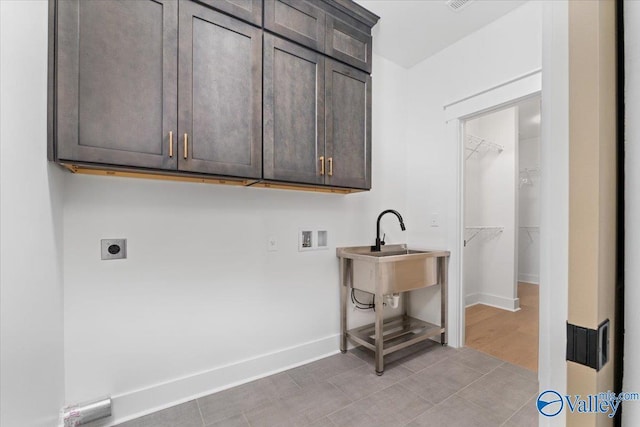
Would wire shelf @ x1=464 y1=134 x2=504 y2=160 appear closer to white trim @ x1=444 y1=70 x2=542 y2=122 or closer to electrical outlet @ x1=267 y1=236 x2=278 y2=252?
white trim @ x1=444 y1=70 x2=542 y2=122

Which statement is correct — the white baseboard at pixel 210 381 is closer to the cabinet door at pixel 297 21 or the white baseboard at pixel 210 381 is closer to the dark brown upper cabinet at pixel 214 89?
the dark brown upper cabinet at pixel 214 89

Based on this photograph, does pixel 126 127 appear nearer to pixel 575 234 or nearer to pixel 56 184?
pixel 56 184

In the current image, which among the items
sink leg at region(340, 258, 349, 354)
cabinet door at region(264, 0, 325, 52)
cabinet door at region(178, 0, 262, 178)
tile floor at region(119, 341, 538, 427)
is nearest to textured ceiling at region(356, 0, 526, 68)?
cabinet door at region(264, 0, 325, 52)

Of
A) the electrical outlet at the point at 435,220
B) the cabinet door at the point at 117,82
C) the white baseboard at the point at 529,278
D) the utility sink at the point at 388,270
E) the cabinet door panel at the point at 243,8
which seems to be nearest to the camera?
the cabinet door at the point at 117,82

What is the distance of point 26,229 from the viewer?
1.08m

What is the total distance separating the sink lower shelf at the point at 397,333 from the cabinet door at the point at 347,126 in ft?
4.02

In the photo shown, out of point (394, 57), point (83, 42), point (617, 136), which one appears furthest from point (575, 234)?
point (394, 57)

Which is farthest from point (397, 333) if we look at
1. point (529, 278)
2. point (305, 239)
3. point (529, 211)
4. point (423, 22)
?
point (529, 211)

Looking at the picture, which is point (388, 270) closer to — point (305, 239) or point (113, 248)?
point (305, 239)

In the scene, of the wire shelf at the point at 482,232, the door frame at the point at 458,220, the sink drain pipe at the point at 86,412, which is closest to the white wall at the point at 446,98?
the door frame at the point at 458,220

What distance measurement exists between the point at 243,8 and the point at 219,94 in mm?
524

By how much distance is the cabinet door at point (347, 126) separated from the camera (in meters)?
1.94

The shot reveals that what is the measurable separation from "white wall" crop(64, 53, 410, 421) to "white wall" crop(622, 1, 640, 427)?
1.82 m

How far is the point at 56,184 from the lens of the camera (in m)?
1.34
